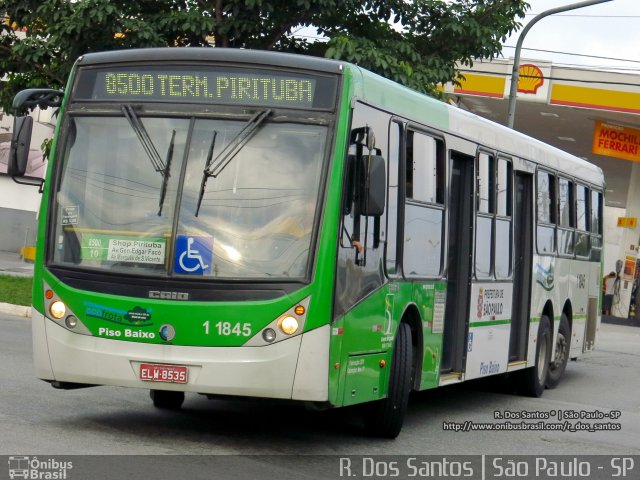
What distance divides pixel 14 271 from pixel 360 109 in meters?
26.0

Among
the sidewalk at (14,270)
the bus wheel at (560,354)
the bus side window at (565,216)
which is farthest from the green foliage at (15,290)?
the bus side window at (565,216)

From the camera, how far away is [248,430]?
983 cm

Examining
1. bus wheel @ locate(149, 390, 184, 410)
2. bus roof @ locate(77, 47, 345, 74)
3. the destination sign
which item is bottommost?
bus wheel @ locate(149, 390, 184, 410)

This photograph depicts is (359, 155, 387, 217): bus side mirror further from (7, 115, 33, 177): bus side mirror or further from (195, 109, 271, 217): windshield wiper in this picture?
(7, 115, 33, 177): bus side mirror

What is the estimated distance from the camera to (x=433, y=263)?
10.9 metres

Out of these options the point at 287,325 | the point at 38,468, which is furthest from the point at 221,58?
the point at 38,468

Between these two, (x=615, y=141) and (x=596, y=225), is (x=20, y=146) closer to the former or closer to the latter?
(x=596, y=225)

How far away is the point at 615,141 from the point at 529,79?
10.7 feet

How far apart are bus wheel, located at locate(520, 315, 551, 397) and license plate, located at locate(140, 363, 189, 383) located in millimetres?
7066

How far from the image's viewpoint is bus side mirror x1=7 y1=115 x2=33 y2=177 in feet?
30.7

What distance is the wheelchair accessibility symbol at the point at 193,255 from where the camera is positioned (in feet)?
28.3

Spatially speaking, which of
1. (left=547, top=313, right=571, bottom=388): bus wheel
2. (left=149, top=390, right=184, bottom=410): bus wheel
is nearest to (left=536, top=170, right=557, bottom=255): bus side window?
(left=547, top=313, right=571, bottom=388): bus wheel

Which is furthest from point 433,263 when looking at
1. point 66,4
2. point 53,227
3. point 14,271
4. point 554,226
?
point 14,271

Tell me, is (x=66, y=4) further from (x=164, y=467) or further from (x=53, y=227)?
(x=164, y=467)
